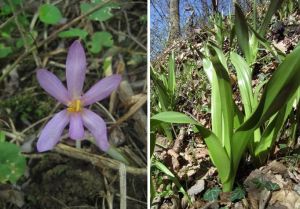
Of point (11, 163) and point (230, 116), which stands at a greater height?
point (230, 116)

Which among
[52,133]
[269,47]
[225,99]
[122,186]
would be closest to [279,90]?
[225,99]

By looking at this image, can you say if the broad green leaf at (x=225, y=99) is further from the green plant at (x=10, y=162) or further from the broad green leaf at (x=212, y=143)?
the green plant at (x=10, y=162)

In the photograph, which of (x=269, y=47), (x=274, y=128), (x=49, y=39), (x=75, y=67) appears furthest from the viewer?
(x=269, y=47)

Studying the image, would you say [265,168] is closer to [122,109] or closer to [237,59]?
[237,59]

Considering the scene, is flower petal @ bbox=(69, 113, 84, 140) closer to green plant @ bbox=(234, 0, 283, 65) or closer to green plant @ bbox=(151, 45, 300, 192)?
green plant @ bbox=(151, 45, 300, 192)

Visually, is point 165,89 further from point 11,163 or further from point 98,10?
point 11,163

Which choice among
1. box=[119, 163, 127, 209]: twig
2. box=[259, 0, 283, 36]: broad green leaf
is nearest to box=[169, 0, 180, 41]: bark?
box=[259, 0, 283, 36]: broad green leaf
